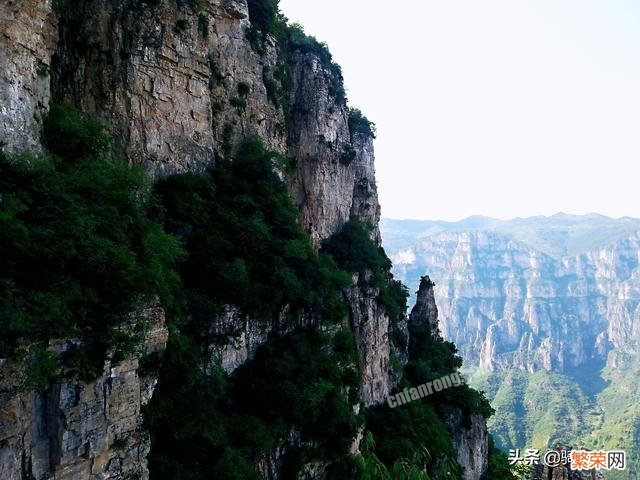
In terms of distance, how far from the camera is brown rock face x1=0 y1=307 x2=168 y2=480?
35.7 ft

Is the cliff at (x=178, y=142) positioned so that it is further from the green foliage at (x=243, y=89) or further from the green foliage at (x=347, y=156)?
the green foliage at (x=347, y=156)

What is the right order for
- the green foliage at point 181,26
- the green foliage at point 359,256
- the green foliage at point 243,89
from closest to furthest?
1. the green foliage at point 181,26
2. the green foliage at point 243,89
3. the green foliage at point 359,256

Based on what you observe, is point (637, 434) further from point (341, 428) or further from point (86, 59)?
point (86, 59)

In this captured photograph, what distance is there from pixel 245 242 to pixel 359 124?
24.5m

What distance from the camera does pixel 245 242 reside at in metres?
22.5

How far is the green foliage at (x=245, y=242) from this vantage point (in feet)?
66.7

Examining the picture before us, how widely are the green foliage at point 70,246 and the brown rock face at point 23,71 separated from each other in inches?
30.6

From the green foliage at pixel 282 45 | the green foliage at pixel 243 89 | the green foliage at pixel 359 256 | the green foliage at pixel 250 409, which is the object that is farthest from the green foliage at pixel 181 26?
the green foliage at pixel 359 256

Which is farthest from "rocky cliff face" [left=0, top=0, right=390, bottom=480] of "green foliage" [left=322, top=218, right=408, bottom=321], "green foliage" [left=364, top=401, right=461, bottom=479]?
"green foliage" [left=364, top=401, right=461, bottom=479]

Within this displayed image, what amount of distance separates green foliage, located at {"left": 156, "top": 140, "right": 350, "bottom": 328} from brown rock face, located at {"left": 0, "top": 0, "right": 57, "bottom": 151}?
6.04 meters

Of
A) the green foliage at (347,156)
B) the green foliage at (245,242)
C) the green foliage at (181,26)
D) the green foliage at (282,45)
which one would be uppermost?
the green foliage at (282,45)

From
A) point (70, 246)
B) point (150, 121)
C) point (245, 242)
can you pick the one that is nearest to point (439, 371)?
point (245, 242)

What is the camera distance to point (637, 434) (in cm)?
12469

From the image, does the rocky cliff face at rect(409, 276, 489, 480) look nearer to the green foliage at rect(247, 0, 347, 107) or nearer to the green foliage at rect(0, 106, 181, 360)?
the green foliage at rect(247, 0, 347, 107)
